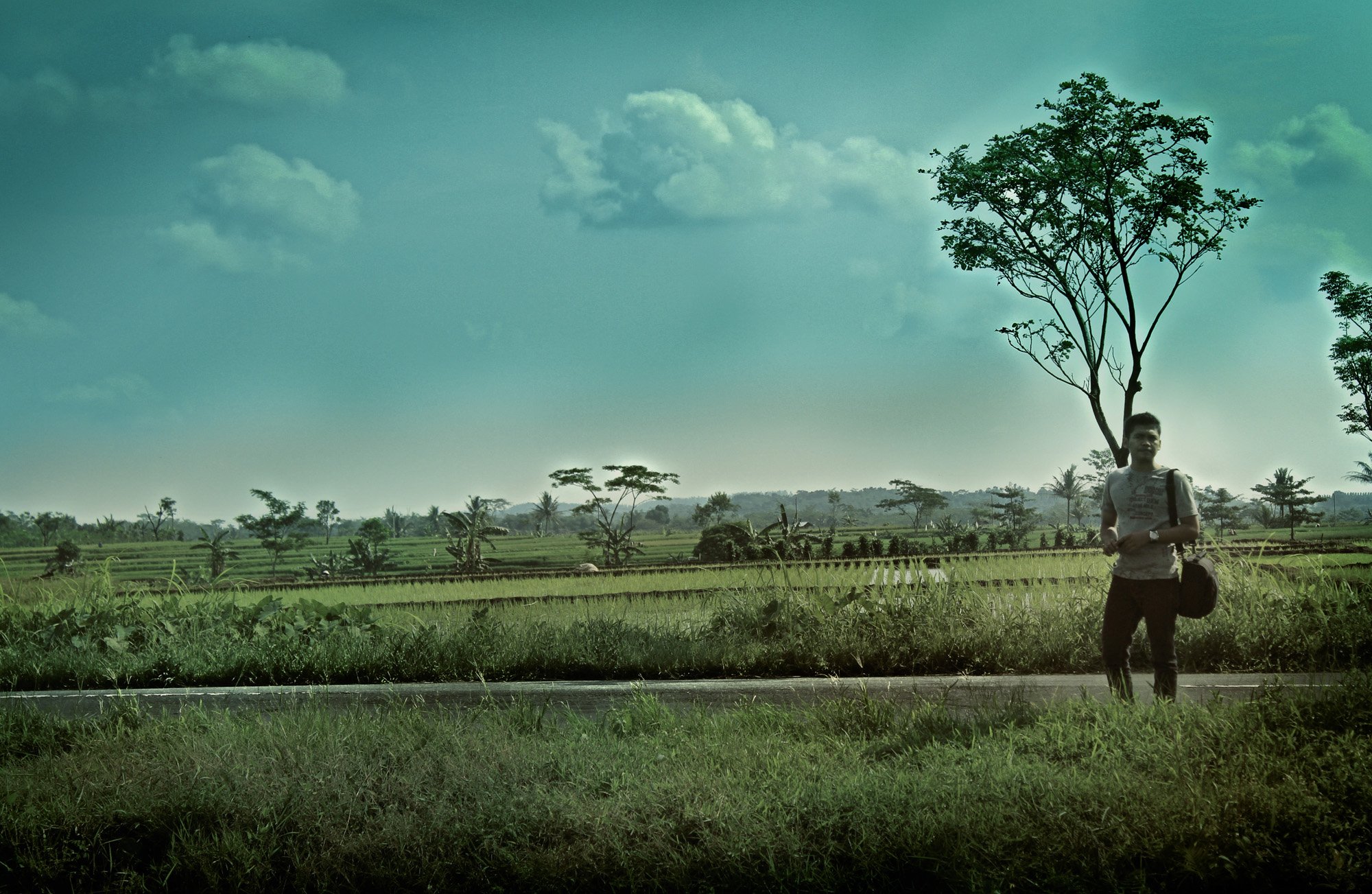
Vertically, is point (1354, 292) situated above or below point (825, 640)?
above

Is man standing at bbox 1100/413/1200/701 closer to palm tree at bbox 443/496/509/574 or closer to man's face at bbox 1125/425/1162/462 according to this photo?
man's face at bbox 1125/425/1162/462

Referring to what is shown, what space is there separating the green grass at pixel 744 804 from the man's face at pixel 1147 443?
51.1 inches

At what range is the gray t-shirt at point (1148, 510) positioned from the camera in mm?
4633

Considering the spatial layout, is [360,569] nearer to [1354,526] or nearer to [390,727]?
[390,727]

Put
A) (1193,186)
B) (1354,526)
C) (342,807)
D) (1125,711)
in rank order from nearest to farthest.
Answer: (342,807), (1125,711), (1193,186), (1354,526)

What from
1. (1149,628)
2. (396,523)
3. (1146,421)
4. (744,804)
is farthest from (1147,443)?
(396,523)

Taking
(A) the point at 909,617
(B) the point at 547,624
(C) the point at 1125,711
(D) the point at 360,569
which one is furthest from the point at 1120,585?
(D) the point at 360,569

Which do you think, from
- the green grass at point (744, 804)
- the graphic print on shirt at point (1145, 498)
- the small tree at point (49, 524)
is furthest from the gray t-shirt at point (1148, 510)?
the small tree at point (49, 524)

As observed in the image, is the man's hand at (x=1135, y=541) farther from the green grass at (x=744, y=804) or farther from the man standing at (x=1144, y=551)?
the green grass at (x=744, y=804)

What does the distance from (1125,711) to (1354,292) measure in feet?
64.9

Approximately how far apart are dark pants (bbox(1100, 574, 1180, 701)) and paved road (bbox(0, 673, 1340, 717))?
251 mm

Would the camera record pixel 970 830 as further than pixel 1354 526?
No

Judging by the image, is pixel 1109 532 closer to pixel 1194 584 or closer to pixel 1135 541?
pixel 1135 541

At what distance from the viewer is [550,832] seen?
11.4 feet
